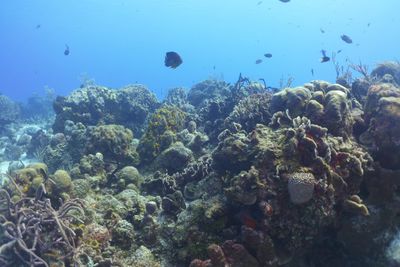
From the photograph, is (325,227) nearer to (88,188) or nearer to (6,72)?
(88,188)

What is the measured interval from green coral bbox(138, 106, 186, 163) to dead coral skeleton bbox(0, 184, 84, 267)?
495 cm

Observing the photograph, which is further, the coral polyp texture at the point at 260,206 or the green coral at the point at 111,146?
the green coral at the point at 111,146

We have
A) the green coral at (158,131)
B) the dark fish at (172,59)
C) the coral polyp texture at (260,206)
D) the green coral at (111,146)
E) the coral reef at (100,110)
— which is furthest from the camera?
the coral reef at (100,110)

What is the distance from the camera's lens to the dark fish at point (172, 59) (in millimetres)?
11086

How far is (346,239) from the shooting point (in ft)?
19.1

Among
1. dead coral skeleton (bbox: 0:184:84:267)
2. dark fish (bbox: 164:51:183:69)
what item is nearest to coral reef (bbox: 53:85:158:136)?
dark fish (bbox: 164:51:183:69)

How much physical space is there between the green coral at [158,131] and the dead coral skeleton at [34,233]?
4949 millimetres

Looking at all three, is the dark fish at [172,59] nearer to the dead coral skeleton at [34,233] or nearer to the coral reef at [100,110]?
the coral reef at [100,110]

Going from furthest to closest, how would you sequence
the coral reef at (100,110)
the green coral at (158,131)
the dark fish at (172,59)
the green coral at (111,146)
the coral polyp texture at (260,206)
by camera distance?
the coral reef at (100,110), the dark fish at (172,59), the green coral at (158,131), the green coral at (111,146), the coral polyp texture at (260,206)

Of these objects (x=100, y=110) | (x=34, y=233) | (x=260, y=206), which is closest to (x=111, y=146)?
(x=34, y=233)

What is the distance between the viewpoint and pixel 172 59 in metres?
11.2

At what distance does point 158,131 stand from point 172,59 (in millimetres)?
2300

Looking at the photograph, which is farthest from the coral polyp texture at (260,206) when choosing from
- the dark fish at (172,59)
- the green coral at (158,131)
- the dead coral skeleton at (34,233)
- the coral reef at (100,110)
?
the coral reef at (100,110)

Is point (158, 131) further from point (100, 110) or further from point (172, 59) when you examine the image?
point (100, 110)
